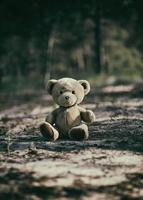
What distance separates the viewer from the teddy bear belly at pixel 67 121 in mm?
8492

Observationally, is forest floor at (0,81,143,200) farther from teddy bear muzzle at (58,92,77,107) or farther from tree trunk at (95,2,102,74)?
tree trunk at (95,2,102,74)

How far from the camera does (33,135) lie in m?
9.27

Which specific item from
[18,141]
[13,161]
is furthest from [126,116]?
[13,161]

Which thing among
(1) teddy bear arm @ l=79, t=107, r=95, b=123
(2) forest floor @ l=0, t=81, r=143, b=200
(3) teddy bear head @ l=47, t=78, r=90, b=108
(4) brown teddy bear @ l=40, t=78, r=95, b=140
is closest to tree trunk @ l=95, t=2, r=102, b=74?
(2) forest floor @ l=0, t=81, r=143, b=200

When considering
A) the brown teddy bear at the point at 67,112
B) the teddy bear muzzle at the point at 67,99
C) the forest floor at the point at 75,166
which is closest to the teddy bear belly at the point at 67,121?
the brown teddy bear at the point at 67,112

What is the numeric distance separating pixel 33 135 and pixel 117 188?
13.5 ft

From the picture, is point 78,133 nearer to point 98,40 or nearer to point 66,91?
point 66,91

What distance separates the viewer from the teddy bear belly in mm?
8492

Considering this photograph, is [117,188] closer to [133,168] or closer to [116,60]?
[133,168]

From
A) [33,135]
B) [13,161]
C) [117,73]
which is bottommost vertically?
[13,161]

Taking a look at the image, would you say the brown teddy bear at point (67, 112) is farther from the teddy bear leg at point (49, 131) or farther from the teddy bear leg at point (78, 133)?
the teddy bear leg at point (78, 133)

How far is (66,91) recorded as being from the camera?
8.62 m

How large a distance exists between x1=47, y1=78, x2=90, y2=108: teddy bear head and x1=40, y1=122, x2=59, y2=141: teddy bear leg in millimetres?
563

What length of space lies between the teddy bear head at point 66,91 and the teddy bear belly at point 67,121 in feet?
0.52
